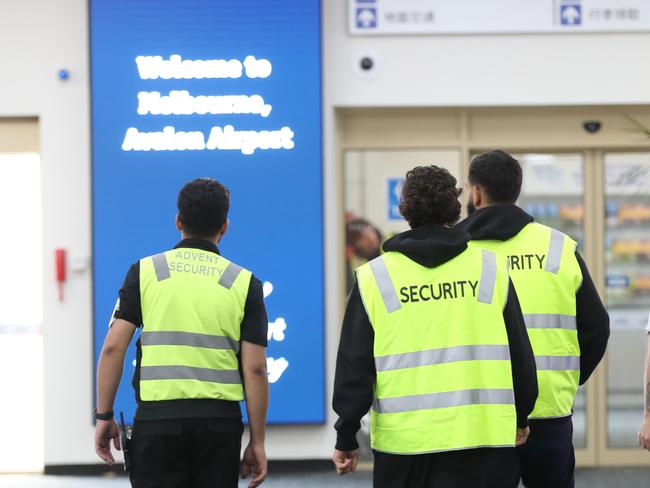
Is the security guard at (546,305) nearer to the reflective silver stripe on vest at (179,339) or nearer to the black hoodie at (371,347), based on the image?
the black hoodie at (371,347)

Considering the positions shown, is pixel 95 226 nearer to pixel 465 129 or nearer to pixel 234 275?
pixel 465 129

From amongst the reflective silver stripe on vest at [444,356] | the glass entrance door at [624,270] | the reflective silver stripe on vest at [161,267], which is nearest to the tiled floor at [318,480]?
the glass entrance door at [624,270]

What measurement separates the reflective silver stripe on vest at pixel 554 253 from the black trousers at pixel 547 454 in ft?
1.92

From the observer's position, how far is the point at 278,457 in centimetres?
707

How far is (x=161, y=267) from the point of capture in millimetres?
3699

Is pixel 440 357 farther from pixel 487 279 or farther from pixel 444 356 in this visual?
pixel 487 279

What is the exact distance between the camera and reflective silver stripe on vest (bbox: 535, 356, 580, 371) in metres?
3.69

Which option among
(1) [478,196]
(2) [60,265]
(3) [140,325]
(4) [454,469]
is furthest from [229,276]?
(2) [60,265]

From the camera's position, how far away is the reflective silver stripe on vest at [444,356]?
316 centimetres

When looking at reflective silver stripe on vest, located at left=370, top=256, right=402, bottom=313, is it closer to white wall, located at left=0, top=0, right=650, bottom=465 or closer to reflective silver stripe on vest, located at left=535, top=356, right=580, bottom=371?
reflective silver stripe on vest, located at left=535, top=356, right=580, bottom=371

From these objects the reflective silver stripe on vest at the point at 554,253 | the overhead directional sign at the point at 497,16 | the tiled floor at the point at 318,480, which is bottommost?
the tiled floor at the point at 318,480

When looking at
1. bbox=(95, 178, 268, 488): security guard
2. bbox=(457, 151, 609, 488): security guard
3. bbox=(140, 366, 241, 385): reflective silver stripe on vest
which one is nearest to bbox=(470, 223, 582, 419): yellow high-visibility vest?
bbox=(457, 151, 609, 488): security guard

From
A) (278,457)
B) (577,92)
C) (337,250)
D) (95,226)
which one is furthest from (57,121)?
(577,92)

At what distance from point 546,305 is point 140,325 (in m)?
1.57
